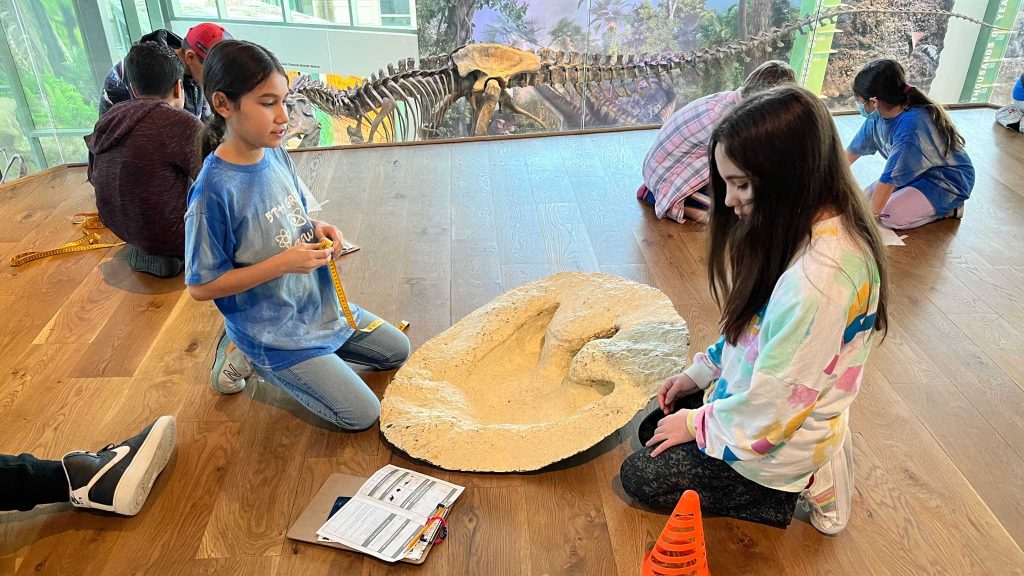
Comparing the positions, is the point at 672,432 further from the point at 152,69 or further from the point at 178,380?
the point at 152,69

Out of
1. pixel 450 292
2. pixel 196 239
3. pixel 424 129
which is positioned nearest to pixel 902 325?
pixel 450 292

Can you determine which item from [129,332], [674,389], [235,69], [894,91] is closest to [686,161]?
[894,91]

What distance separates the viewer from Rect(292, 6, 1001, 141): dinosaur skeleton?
433 centimetres

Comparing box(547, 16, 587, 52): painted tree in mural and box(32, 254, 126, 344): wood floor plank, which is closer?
box(32, 254, 126, 344): wood floor plank

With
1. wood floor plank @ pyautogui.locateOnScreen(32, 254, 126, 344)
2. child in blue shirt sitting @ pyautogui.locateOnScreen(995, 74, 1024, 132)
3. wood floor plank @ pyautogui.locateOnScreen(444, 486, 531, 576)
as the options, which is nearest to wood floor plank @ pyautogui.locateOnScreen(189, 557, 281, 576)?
wood floor plank @ pyautogui.locateOnScreen(444, 486, 531, 576)

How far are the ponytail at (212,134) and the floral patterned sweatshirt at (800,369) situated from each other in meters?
1.36

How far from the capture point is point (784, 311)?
141 centimetres

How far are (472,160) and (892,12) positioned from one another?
9.10 feet

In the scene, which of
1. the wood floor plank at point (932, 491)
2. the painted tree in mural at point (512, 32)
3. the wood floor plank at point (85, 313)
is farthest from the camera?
the painted tree in mural at point (512, 32)

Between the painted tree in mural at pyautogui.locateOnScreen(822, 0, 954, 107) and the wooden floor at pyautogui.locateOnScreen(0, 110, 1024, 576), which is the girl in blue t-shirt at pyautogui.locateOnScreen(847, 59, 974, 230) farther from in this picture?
the painted tree in mural at pyautogui.locateOnScreen(822, 0, 954, 107)

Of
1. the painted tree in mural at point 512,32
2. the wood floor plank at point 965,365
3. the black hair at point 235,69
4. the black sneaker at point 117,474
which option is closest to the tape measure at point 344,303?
the black hair at point 235,69

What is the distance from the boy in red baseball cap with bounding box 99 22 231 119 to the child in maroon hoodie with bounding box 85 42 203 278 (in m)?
0.16

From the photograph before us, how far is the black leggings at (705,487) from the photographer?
1701mm

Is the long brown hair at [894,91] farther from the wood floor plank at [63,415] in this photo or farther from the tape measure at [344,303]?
the wood floor plank at [63,415]
